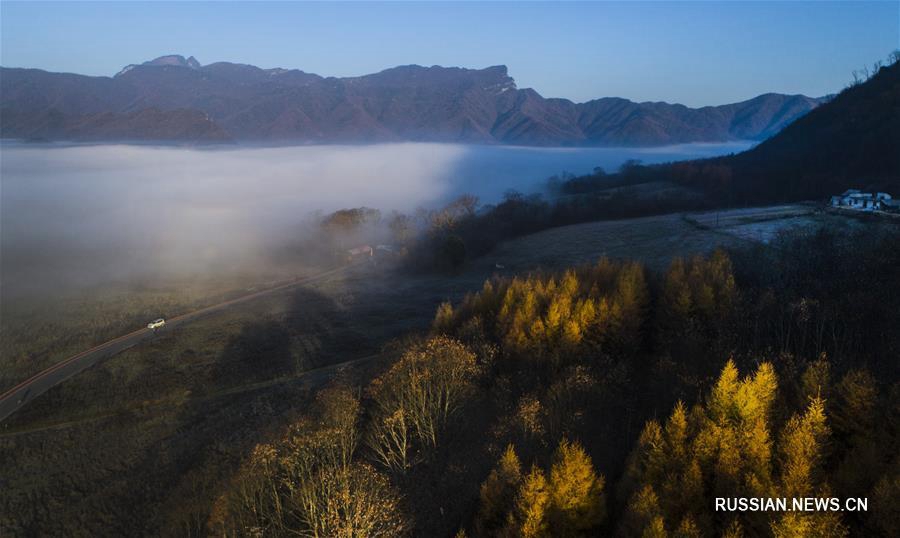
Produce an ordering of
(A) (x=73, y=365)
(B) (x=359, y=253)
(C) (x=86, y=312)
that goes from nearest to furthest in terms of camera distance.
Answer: (A) (x=73, y=365), (C) (x=86, y=312), (B) (x=359, y=253)

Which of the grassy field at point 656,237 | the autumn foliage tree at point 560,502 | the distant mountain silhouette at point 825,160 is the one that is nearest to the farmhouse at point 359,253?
the grassy field at point 656,237

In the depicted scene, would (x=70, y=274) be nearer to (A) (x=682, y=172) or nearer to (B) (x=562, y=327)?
(B) (x=562, y=327)

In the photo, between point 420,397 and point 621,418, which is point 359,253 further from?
point 621,418

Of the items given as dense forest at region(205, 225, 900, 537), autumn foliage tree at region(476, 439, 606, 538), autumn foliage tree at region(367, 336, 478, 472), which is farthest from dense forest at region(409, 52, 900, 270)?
autumn foliage tree at region(476, 439, 606, 538)

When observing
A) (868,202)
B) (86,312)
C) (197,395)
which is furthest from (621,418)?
(868,202)

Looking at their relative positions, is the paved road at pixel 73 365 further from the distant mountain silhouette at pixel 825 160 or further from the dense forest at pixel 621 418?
the distant mountain silhouette at pixel 825 160

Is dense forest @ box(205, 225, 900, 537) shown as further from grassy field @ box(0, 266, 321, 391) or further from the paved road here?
grassy field @ box(0, 266, 321, 391)
